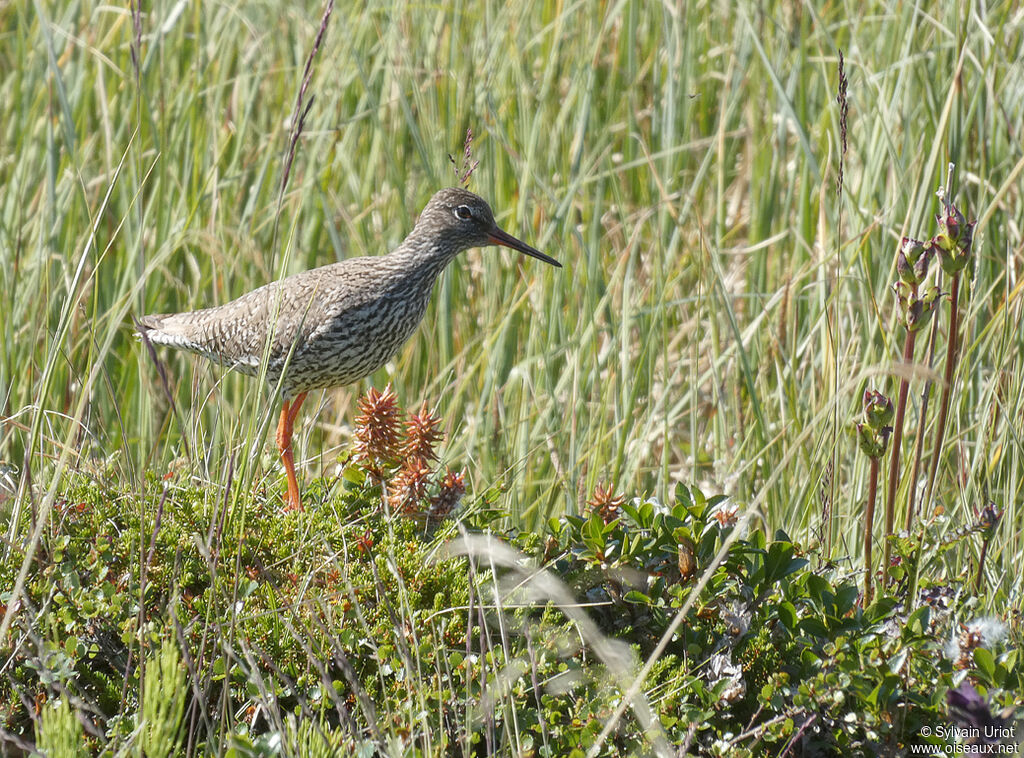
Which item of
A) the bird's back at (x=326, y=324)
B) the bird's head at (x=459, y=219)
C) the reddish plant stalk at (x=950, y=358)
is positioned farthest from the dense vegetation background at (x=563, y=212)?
the reddish plant stalk at (x=950, y=358)

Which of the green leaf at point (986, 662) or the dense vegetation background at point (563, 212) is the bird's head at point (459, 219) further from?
the green leaf at point (986, 662)

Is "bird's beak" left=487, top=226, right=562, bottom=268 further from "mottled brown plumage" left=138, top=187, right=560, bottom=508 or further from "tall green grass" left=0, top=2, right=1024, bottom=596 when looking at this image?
"tall green grass" left=0, top=2, right=1024, bottom=596

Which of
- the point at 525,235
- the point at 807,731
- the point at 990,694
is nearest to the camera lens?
the point at 990,694

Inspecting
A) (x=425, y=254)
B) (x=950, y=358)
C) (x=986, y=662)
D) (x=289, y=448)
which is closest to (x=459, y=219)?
(x=425, y=254)

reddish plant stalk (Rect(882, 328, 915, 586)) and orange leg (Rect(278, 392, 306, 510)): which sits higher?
→ reddish plant stalk (Rect(882, 328, 915, 586))

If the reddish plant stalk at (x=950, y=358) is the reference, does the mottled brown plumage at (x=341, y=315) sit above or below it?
below

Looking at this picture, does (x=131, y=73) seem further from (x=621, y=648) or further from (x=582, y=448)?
(x=621, y=648)

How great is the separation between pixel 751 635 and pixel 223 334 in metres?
2.41

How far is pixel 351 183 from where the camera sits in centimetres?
510

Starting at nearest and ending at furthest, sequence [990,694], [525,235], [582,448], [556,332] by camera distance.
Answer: [990,694] < [582,448] < [556,332] < [525,235]

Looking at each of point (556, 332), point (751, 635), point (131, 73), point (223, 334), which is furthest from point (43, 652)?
point (131, 73)

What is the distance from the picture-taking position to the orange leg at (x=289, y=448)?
10.2 feet

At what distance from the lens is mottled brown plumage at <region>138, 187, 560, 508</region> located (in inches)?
150

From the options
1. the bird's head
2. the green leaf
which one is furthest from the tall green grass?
the green leaf
